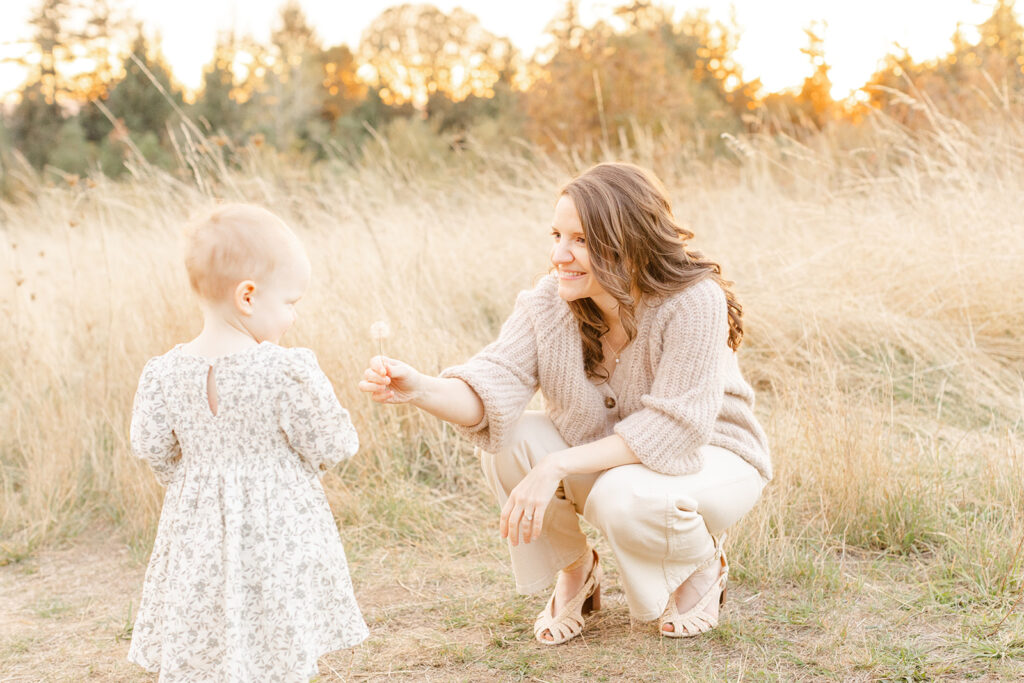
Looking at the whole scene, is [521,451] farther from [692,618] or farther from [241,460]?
[241,460]

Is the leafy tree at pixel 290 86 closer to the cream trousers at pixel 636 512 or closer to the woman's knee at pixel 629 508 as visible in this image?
the cream trousers at pixel 636 512

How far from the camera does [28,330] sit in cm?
443

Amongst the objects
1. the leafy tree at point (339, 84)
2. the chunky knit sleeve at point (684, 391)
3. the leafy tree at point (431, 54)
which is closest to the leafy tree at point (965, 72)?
the chunky knit sleeve at point (684, 391)

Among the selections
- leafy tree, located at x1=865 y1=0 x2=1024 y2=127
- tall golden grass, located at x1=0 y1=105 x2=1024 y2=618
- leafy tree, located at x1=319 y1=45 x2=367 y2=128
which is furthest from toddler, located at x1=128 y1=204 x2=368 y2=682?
leafy tree, located at x1=319 y1=45 x2=367 y2=128

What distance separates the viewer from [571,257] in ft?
7.65

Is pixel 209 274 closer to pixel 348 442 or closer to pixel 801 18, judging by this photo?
pixel 348 442

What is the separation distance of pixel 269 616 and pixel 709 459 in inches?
46.4

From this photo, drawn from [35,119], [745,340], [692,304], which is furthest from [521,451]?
[35,119]

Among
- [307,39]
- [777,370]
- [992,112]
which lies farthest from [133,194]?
[307,39]

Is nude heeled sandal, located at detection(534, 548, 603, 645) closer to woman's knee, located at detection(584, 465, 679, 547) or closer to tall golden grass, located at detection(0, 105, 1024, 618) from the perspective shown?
woman's knee, located at detection(584, 465, 679, 547)

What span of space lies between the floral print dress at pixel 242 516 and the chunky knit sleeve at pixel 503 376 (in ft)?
1.99

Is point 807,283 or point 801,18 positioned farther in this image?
point 801,18

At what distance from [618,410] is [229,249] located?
1.17m

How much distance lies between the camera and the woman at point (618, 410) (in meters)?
2.27
